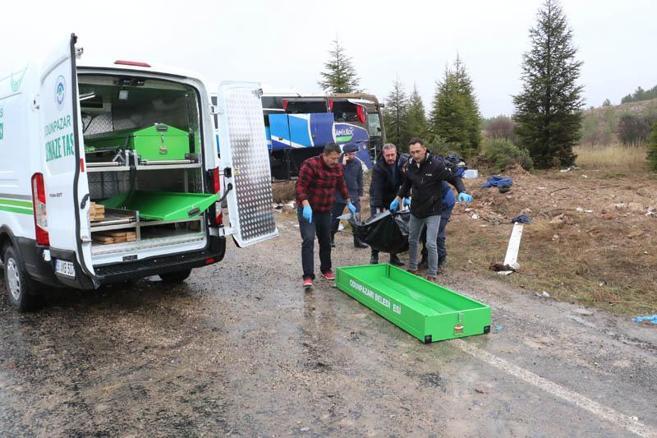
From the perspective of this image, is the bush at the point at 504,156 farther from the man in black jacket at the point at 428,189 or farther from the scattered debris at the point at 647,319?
the scattered debris at the point at 647,319

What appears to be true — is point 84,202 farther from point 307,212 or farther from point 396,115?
point 396,115

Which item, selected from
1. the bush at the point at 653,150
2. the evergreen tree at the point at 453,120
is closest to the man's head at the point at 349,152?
the bush at the point at 653,150

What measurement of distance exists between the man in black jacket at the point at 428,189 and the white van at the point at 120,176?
1.67 m

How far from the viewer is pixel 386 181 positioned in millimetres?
7059

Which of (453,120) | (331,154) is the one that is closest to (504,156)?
(453,120)

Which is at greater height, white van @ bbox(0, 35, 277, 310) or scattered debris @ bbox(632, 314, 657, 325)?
white van @ bbox(0, 35, 277, 310)

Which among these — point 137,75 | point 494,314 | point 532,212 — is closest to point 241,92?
point 137,75

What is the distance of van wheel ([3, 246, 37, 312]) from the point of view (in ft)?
16.5

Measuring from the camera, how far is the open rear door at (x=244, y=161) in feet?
17.3

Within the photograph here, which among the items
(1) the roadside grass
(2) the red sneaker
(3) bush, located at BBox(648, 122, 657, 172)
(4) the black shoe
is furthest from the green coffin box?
(3) bush, located at BBox(648, 122, 657, 172)

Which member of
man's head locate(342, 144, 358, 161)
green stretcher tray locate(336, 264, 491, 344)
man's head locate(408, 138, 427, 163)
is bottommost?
green stretcher tray locate(336, 264, 491, 344)

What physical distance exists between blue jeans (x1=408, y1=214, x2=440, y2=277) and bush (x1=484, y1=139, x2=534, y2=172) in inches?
411

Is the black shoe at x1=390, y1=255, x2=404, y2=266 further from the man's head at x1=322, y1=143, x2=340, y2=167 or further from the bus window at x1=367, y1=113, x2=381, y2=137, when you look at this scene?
the bus window at x1=367, y1=113, x2=381, y2=137

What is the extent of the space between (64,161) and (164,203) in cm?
162
